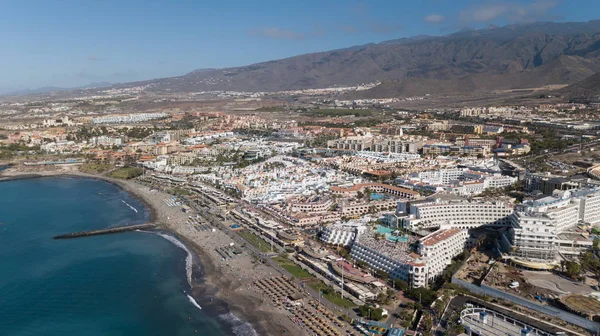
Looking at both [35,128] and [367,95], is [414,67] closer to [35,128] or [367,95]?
[367,95]

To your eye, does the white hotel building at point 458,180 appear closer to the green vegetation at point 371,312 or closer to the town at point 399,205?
the town at point 399,205

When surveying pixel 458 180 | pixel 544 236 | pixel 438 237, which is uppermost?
pixel 544 236

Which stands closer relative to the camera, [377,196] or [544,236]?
[544,236]

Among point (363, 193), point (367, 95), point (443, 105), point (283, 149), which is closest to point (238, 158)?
point (283, 149)

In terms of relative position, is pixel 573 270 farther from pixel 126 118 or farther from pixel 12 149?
pixel 126 118

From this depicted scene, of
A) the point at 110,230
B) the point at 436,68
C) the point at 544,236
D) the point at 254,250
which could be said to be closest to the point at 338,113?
the point at 110,230

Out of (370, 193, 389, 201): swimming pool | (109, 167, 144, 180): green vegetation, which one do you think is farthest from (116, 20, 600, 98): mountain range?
(370, 193, 389, 201): swimming pool
